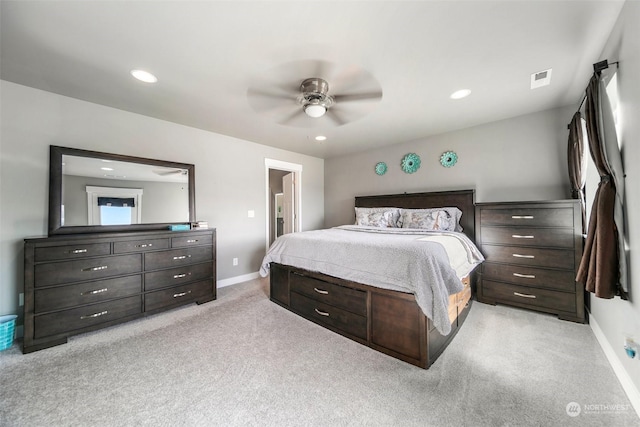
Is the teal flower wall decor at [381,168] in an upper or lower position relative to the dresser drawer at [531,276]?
upper

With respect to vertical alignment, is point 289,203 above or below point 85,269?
above

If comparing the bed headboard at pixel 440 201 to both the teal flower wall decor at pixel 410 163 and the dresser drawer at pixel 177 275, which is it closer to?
the teal flower wall decor at pixel 410 163

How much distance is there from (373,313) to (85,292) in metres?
2.78

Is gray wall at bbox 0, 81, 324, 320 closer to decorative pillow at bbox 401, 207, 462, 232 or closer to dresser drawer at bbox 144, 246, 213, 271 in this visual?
dresser drawer at bbox 144, 246, 213, 271

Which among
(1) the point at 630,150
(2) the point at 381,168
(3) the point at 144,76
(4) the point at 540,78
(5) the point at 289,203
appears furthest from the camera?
(5) the point at 289,203

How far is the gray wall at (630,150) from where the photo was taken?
138 centimetres

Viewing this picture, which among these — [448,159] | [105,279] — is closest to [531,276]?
[448,159]

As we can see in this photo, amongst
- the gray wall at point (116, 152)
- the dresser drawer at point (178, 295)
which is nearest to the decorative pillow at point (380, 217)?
the gray wall at point (116, 152)

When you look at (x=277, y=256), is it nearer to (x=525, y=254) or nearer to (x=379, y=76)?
(x=379, y=76)

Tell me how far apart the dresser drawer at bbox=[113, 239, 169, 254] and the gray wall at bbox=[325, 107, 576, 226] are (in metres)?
3.62

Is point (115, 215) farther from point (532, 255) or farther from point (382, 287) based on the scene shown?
point (532, 255)

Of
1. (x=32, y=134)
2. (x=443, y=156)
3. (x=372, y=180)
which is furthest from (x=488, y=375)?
(x=32, y=134)

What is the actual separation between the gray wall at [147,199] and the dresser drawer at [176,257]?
0.57 meters

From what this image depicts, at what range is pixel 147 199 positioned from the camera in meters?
3.07
